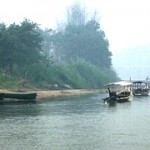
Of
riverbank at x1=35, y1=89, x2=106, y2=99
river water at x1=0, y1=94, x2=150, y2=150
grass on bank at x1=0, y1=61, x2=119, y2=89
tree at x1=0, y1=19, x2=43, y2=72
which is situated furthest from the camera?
grass on bank at x1=0, y1=61, x2=119, y2=89

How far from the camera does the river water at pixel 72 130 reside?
1203 inches

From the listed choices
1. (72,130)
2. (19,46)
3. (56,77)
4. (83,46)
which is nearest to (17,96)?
(19,46)

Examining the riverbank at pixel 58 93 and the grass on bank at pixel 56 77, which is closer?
the riverbank at pixel 58 93

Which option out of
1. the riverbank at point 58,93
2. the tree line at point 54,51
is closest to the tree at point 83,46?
the tree line at point 54,51

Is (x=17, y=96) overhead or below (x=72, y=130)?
overhead

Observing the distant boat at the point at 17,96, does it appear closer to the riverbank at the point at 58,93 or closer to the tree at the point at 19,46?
the riverbank at the point at 58,93

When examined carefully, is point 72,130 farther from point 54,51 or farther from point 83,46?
point 54,51

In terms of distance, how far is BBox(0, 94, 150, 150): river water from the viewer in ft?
100

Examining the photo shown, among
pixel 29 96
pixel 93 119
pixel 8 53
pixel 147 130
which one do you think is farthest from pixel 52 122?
pixel 8 53

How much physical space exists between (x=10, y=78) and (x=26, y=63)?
583 centimetres

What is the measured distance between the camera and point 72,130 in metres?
37.8

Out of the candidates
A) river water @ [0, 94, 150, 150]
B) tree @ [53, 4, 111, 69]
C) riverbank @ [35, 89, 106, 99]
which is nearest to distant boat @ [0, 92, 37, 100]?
riverbank @ [35, 89, 106, 99]

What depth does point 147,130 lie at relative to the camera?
37344 millimetres

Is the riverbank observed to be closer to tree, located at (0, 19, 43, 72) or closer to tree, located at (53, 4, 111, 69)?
tree, located at (0, 19, 43, 72)
